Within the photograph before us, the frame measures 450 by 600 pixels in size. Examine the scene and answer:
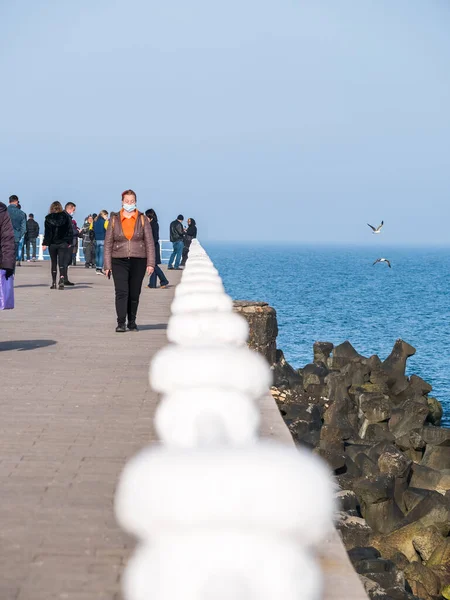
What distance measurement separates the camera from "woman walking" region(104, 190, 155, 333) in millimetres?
15000

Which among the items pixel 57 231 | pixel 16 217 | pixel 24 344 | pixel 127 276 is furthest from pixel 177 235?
pixel 24 344

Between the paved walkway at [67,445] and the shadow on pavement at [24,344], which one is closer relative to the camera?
the paved walkway at [67,445]

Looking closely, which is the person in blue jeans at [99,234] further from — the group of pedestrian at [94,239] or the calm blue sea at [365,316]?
the calm blue sea at [365,316]

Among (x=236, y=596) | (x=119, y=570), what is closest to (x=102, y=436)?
(x=119, y=570)

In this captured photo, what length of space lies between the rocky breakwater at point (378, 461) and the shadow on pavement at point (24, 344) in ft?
8.12

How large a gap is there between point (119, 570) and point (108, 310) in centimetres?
1483

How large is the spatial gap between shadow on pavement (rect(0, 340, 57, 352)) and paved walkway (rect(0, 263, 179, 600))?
0.01 meters

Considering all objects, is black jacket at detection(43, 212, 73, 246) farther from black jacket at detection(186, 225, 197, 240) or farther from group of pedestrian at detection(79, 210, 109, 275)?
black jacket at detection(186, 225, 197, 240)

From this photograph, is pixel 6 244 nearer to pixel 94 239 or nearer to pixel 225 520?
pixel 225 520

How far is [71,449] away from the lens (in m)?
7.34

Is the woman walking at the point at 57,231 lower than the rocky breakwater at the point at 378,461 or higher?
higher

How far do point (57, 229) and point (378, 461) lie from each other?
12686 millimetres

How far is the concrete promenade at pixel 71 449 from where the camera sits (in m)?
4.67

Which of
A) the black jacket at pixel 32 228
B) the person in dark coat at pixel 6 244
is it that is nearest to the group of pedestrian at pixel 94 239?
the black jacket at pixel 32 228
